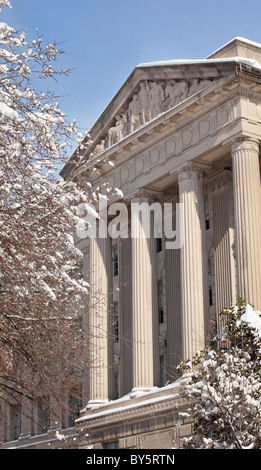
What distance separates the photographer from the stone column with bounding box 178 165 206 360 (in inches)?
1257

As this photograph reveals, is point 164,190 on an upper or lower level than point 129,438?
upper

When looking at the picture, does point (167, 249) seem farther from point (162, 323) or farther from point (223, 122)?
point (223, 122)

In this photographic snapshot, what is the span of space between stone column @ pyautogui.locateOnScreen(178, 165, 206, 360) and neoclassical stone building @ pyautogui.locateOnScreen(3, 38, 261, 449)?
41 mm

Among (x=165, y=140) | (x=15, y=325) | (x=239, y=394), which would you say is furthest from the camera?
(x=165, y=140)

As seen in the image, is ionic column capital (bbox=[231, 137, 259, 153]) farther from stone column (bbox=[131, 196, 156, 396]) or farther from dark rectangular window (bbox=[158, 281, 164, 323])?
dark rectangular window (bbox=[158, 281, 164, 323])

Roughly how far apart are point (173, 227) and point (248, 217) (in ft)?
27.9

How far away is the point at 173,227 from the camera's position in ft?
127

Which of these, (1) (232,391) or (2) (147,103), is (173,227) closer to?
(2) (147,103)

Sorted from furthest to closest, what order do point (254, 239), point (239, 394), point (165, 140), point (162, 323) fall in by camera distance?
point (162, 323) → point (165, 140) → point (254, 239) → point (239, 394)

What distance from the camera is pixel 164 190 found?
3738 centimetres

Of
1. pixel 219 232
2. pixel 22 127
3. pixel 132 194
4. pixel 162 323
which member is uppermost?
pixel 132 194

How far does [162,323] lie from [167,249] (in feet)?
11.6

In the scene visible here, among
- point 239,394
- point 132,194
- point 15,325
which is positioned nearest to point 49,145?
point 15,325

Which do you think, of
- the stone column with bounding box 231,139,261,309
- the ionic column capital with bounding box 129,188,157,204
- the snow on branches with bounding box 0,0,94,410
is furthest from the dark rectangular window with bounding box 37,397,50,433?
the ionic column capital with bounding box 129,188,157,204
